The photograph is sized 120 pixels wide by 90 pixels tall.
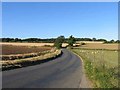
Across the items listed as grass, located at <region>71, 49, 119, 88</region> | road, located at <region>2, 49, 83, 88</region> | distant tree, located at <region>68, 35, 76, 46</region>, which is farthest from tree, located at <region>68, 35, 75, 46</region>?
road, located at <region>2, 49, 83, 88</region>

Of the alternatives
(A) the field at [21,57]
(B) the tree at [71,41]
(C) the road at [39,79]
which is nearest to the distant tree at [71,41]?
(B) the tree at [71,41]

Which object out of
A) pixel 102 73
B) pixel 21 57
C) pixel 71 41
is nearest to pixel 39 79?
pixel 102 73

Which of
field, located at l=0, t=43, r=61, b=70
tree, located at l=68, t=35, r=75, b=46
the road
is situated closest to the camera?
the road

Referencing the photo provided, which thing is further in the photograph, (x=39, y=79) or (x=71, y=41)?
(x=71, y=41)

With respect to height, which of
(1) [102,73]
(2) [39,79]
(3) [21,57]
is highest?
(1) [102,73]

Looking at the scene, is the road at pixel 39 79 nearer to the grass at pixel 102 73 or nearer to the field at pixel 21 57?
the grass at pixel 102 73

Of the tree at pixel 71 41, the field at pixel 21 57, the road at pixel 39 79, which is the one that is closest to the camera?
the road at pixel 39 79

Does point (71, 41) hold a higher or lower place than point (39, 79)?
higher

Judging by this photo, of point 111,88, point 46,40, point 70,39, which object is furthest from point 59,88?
point 46,40

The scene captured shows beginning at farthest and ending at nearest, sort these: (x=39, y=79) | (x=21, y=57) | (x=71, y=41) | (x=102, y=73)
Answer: (x=71, y=41) < (x=21, y=57) < (x=102, y=73) < (x=39, y=79)

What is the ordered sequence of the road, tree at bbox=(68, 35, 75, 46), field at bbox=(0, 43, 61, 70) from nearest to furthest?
the road, field at bbox=(0, 43, 61, 70), tree at bbox=(68, 35, 75, 46)

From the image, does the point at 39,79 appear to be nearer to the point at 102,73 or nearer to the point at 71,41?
the point at 102,73

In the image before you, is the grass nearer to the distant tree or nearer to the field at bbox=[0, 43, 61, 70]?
the field at bbox=[0, 43, 61, 70]

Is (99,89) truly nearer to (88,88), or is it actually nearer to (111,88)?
(111,88)
